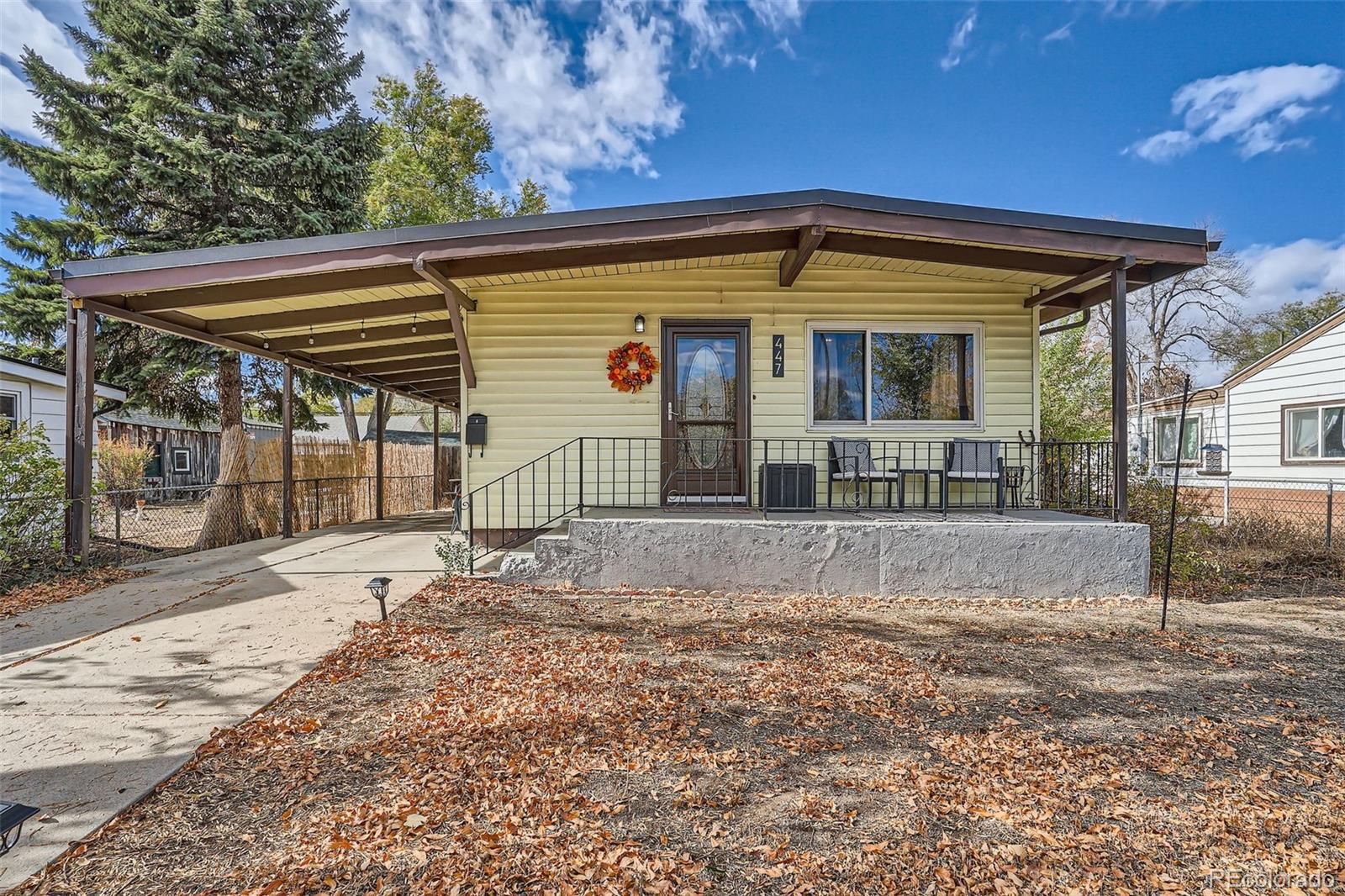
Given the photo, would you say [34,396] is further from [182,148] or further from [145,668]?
[145,668]

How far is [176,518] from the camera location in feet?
32.1

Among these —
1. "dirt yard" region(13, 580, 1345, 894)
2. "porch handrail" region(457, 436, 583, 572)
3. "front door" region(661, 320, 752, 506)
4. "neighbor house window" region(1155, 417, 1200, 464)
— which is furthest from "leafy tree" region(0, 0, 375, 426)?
"neighbor house window" region(1155, 417, 1200, 464)

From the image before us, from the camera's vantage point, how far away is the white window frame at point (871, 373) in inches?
258

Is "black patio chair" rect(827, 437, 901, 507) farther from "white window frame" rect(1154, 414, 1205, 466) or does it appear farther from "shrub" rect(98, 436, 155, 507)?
"shrub" rect(98, 436, 155, 507)

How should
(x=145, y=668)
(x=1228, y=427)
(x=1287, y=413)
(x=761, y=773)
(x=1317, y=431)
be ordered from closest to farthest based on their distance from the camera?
(x=761, y=773) < (x=145, y=668) < (x=1317, y=431) < (x=1287, y=413) < (x=1228, y=427)

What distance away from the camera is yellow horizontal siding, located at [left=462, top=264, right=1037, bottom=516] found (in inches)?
249

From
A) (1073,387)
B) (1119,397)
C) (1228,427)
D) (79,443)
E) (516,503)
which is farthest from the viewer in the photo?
(1073,387)

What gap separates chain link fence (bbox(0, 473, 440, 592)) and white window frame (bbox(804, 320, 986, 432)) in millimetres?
7056

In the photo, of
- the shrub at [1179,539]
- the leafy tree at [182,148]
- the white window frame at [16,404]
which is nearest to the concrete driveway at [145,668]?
the white window frame at [16,404]

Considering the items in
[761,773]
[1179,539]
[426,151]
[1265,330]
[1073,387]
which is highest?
[426,151]

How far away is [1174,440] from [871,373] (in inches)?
445

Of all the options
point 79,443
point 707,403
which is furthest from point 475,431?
point 79,443

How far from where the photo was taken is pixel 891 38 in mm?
9820

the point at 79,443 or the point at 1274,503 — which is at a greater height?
the point at 79,443
